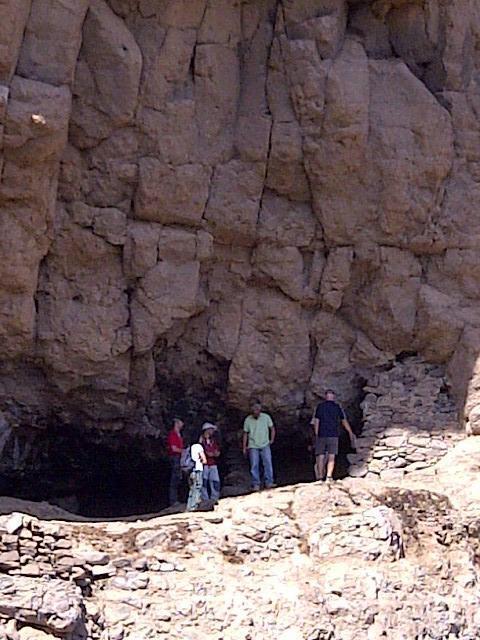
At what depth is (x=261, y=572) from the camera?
10680 millimetres

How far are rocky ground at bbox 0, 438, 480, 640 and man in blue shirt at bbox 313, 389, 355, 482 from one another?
1.67 metres

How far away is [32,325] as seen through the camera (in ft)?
44.8

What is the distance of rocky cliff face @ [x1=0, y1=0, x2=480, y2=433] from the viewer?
1373cm

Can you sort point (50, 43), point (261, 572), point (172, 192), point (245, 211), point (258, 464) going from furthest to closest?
point (245, 211)
point (172, 192)
point (258, 464)
point (50, 43)
point (261, 572)

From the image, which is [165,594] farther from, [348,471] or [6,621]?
[348,471]

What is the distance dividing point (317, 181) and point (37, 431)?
5026 millimetres

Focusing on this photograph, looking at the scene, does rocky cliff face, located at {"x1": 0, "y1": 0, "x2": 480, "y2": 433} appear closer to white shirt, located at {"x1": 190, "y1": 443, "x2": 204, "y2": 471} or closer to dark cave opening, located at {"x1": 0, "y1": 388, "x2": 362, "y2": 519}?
dark cave opening, located at {"x1": 0, "y1": 388, "x2": 362, "y2": 519}

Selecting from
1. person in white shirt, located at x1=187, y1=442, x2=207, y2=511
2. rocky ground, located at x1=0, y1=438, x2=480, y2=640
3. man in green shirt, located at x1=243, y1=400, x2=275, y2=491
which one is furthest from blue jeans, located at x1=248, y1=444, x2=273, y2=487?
rocky ground, located at x1=0, y1=438, x2=480, y2=640

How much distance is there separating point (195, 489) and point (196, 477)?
5.6 inches

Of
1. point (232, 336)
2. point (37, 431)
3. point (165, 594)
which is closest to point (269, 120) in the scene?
point (232, 336)

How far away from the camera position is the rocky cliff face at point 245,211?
13.7 m

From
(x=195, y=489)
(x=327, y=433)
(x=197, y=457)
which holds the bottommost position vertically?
(x=195, y=489)

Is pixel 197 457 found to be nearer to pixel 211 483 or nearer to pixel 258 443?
pixel 211 483

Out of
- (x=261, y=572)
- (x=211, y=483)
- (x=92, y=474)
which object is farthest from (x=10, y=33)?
(x=261, y=572)
